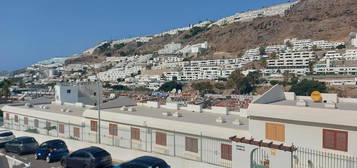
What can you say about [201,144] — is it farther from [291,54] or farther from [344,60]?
[291,54]

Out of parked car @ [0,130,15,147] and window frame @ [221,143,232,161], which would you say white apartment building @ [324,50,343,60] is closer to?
window frame @ [221,143,232,161]

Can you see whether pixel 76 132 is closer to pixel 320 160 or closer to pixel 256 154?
pixel 256 154

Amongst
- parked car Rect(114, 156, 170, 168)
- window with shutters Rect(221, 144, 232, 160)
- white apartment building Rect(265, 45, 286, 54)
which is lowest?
window with shutters Rect(221, 144, 232, 160)

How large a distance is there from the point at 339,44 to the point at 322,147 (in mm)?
166128

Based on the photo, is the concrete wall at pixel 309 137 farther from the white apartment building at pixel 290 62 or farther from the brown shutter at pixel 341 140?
the white apartment building at pixel 290 62

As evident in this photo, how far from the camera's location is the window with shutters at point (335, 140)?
14656mm

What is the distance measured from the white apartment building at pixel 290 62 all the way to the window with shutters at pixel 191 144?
5173 inches

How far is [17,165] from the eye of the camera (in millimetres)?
15133

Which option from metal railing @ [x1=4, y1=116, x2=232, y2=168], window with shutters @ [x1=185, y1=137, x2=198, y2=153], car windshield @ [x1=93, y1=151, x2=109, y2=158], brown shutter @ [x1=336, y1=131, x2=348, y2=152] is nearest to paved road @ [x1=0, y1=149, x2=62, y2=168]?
car windshield @ [x1=93, y1=151, x2=109, y2=158]

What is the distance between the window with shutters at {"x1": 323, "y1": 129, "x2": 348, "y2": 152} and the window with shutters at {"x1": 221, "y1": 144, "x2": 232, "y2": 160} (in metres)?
4.79

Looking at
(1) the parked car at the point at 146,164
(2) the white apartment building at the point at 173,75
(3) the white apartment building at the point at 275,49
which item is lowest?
(1) the parked car at the point at 146,164

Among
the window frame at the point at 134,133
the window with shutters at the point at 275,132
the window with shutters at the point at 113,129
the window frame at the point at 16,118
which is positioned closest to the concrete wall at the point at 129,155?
the window with shutters at the point at 113,129

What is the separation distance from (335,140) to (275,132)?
2.71 meters

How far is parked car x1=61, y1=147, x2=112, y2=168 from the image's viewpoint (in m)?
16.0
